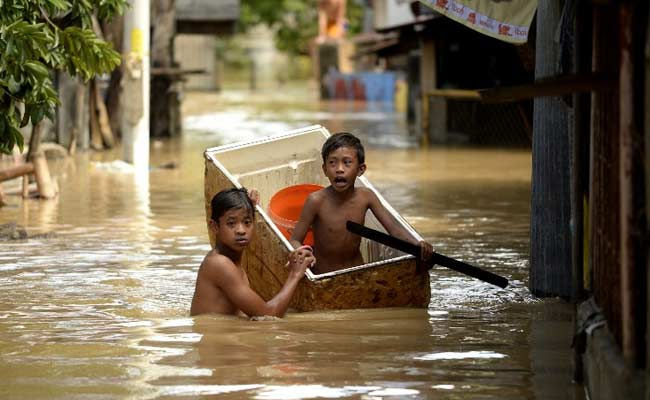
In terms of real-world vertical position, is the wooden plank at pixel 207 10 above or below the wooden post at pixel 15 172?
above

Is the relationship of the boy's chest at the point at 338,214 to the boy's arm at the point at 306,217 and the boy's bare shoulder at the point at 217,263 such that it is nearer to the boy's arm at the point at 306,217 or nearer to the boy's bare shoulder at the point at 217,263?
the boy's arm at the point at 306,217

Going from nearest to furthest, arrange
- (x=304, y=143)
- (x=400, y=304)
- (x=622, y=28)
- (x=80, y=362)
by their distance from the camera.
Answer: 1. (x=622, y=28)
2. (x=80, y=362)
3. (x=400, y=304)
4. (x=304, y=143)

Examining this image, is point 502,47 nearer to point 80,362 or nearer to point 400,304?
point 400,304

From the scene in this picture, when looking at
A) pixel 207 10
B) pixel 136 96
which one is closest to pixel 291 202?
pixel 136 96

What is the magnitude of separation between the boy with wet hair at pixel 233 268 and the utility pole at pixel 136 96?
1127 cm

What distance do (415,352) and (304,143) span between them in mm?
3504

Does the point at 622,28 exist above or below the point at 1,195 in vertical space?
above

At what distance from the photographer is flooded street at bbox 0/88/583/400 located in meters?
6.15

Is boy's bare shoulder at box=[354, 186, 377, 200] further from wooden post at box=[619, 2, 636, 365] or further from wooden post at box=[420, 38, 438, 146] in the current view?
wooden post at box=[420, 38, 438, 146]

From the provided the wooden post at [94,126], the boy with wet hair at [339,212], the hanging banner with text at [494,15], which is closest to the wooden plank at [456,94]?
the wooden post at [94,126]

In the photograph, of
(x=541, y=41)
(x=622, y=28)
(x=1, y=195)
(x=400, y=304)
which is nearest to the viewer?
(x=622, y=28)

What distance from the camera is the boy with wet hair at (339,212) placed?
8.20 metres

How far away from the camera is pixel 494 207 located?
14.3 meters

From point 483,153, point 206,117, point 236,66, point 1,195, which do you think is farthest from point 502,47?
point 236,66
